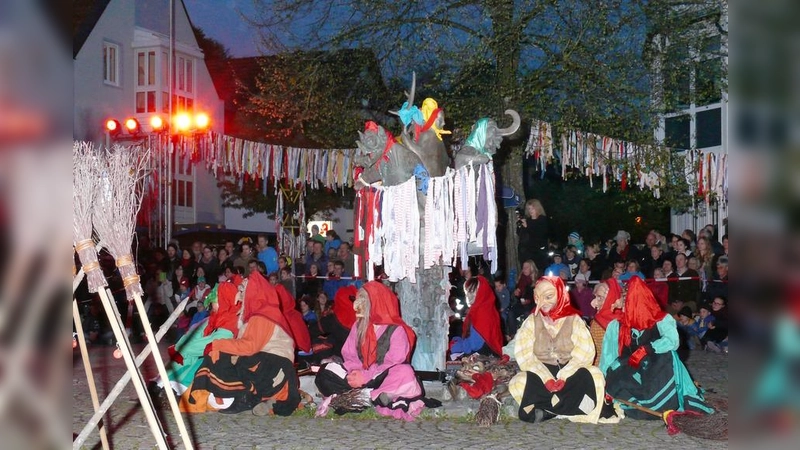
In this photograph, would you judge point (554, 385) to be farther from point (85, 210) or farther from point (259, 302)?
point (85, 210)

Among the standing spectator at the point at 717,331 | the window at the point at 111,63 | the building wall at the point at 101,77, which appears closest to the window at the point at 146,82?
the building wall at the point at 101,77

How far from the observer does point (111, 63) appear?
107 ft

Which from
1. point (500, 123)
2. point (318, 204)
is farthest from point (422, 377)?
point (318, 204)

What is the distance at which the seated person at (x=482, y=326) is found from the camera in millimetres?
11758

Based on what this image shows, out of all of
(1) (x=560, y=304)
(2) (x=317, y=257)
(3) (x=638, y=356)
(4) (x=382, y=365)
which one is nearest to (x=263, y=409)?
(4) (x=382, y=365)

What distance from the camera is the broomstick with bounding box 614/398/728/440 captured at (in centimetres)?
785

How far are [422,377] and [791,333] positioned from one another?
8.34 m

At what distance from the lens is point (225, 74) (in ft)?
129

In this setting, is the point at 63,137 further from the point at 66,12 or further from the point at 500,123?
the point at 500,123

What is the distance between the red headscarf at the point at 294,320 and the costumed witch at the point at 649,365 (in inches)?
170

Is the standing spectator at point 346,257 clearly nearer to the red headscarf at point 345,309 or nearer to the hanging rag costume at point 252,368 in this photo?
the red headscarf at point 345,309

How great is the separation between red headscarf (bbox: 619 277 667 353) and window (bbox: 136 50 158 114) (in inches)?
1079

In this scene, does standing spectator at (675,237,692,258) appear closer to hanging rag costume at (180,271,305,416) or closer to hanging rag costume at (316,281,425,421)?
hanging rag costume at (316,281,425,421)

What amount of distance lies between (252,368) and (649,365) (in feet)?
13.7
